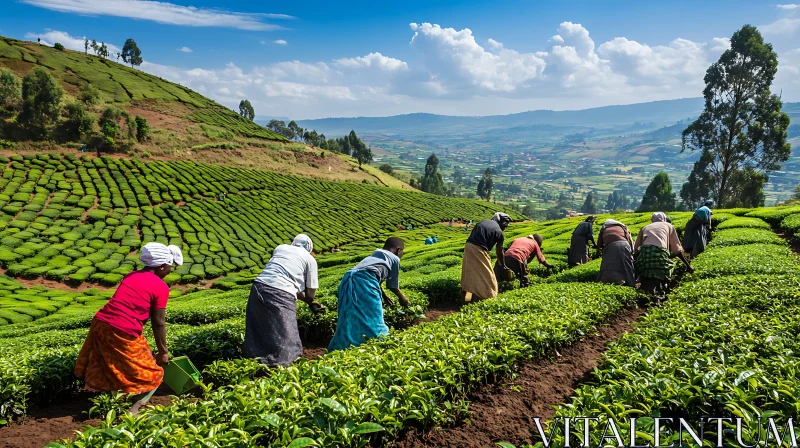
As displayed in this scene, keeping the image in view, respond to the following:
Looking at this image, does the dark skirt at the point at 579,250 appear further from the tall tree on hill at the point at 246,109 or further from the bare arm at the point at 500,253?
the tall tree on hill at the point at 246,109

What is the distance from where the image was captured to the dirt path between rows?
13.7 feet

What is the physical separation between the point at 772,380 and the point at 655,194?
65404 millimetres

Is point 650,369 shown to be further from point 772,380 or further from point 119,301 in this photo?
point 119,301

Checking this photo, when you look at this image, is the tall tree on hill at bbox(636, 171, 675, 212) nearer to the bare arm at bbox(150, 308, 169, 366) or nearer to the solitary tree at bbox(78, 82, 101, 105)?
the bare arm at bbox(150, 308, 169, 366)

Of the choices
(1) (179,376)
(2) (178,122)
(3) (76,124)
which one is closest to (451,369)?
(1) (179,376)

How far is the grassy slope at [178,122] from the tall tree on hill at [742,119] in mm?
51448

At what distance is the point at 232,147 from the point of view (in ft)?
225

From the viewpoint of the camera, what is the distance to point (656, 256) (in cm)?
881

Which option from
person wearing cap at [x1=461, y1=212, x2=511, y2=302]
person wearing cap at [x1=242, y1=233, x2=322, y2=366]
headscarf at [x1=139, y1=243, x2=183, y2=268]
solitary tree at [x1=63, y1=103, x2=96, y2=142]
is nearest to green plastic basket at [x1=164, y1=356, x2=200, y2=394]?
person wearing cap at [x1=242, y1=233, x2=322, y2=366]

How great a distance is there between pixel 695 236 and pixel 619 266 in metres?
5.25

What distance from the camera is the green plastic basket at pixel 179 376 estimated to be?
496 cm

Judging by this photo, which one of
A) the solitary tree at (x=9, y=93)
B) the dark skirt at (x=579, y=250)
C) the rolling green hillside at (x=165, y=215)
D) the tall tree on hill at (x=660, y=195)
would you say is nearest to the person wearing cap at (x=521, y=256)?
the dark skirt at (x=579, y=250)

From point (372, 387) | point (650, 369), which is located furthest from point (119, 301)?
point (650, 369)

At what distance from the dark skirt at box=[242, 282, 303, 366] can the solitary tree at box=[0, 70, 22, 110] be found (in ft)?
238
